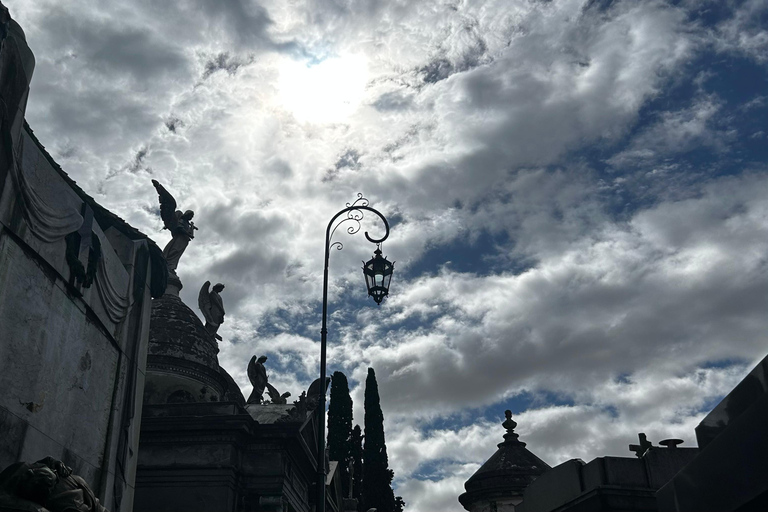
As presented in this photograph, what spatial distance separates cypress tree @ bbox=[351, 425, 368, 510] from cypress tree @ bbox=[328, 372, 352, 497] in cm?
35

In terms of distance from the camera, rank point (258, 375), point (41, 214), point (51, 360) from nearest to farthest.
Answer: point (41, 214), point (51, 360), point (258, 375)

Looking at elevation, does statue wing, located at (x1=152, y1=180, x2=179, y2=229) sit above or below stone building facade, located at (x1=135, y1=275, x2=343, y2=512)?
above

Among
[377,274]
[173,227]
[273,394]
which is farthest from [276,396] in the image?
[377,274]

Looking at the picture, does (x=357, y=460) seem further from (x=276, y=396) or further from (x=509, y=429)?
(x=509, y=429)

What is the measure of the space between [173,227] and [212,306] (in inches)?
135

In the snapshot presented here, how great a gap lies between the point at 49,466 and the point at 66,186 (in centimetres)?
499

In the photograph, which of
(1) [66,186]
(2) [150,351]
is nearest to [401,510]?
(2) [150,351]

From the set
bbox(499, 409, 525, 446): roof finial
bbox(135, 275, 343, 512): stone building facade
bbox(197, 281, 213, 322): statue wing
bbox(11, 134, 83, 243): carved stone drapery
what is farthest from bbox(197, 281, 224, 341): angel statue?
bbox(11, 134, 83, 243): carved stone drapery

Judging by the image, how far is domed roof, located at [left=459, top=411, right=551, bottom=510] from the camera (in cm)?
1642

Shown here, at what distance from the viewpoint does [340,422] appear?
43625mm

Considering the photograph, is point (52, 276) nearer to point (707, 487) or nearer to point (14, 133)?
point (14, 133)

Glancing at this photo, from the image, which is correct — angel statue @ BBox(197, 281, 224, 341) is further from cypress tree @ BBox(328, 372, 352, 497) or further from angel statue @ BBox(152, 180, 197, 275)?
cypress tree @ BBox(328, 372, 352, 497)

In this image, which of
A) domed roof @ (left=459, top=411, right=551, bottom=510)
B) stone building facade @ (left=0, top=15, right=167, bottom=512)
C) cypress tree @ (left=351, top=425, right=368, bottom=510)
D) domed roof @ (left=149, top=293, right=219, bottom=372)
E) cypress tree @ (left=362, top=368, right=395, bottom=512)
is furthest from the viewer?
cypress tree @ (left=351, top=425, right=368, bottom=510)

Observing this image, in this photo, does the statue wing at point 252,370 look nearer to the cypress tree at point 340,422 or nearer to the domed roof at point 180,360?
the domed roof at point 180,360
